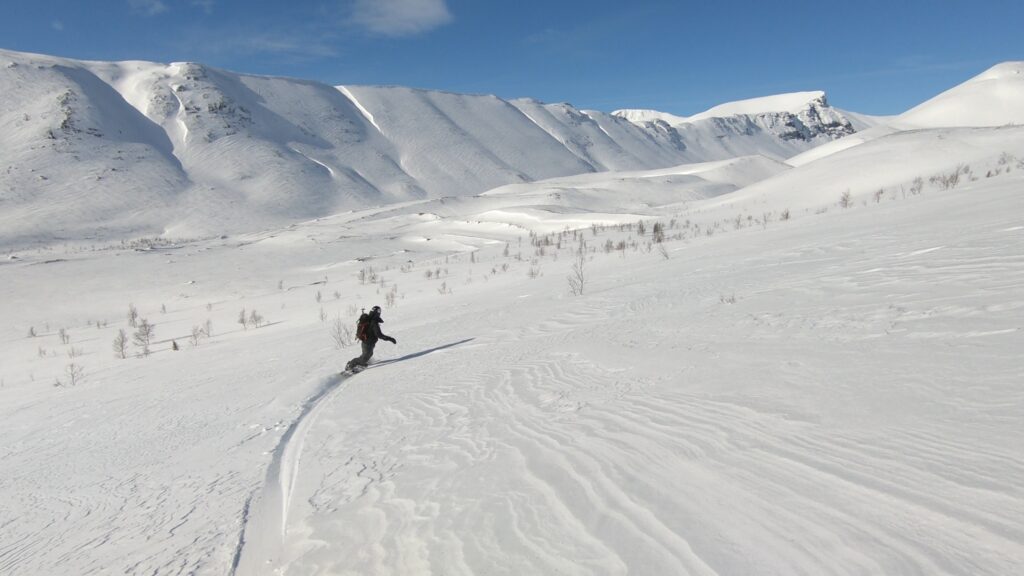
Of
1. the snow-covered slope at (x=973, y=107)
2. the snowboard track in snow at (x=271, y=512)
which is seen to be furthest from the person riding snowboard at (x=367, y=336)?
the snow-covered slope at (x=973, y=107)

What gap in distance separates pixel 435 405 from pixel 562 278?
7.10 m

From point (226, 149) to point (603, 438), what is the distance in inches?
2759

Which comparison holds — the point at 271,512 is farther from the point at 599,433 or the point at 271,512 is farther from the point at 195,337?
the point at 195,337

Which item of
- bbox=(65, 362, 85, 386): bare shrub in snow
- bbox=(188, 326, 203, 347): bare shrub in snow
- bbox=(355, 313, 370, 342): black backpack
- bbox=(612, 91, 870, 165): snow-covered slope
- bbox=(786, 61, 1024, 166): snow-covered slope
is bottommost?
bbox=(65, 362, 85, 386): bare shrub in snow

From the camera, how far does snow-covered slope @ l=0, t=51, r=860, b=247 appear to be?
47562 millimetres

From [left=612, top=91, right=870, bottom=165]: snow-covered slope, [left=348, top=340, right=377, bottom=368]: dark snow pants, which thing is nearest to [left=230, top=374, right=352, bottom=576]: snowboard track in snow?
[left=348, top=340, right=377, bottom=368]: dark snow pants

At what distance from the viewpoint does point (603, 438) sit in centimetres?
319

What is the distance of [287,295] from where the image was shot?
1580 centimetres

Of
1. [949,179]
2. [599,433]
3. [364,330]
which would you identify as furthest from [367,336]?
[949,179]

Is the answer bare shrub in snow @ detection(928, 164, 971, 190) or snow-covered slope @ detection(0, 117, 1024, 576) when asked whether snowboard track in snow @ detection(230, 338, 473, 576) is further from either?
bare shrub in snow @ detection(928, 164, 971, 190)

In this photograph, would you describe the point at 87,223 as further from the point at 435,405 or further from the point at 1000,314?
the point at 1000,314

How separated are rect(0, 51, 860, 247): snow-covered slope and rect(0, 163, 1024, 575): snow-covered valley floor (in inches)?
1715

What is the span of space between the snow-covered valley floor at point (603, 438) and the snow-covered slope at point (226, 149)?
43.6 metres

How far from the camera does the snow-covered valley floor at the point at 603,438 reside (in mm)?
2098
